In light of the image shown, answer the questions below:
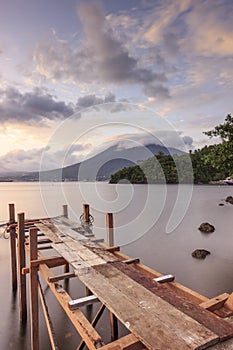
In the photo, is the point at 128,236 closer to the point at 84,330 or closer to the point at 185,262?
the point at 185,262

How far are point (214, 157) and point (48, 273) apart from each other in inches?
244

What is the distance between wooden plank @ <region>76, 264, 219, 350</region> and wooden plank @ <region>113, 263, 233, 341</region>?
6 centimetres

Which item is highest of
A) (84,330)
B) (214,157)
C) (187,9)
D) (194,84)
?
(187,9)

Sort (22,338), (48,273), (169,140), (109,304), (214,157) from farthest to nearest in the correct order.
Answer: (169,140), (214,157), (22,338), (48,273), (109,304)

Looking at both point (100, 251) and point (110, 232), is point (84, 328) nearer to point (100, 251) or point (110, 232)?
point (100, 251)

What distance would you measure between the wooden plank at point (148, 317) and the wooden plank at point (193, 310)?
62mm

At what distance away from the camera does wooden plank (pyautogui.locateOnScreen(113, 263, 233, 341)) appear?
1.87 meters

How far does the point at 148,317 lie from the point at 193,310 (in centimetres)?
42

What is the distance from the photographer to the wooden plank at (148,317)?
1.74 m

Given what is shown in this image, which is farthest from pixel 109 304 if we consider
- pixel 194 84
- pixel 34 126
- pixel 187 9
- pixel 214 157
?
pixel 34 126

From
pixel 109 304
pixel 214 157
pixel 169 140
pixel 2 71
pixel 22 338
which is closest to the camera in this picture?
pixel 109 304

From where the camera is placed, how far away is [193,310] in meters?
2.15

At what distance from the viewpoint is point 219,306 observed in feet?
7.62

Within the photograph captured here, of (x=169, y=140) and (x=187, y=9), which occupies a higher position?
(x=187, y=9)
